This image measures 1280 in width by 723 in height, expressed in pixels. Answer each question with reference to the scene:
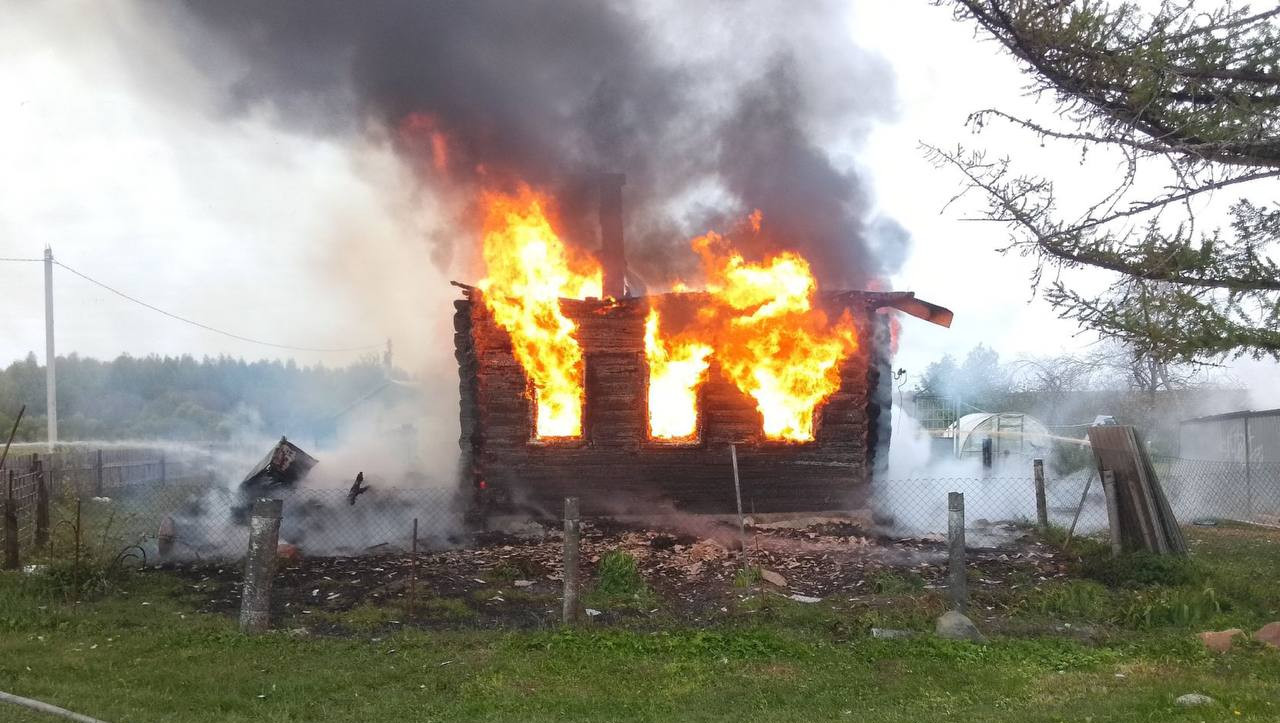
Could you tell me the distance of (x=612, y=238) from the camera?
16.8m

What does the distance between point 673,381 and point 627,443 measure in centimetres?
128

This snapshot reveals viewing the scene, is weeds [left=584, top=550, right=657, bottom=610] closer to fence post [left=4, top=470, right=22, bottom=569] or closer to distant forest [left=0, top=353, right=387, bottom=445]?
fence post [left=4, top=470, right=22, bottom=569]

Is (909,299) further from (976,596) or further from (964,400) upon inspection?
(964,400)

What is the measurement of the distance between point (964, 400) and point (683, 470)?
126 feet

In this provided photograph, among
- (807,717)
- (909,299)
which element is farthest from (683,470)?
(807,717)

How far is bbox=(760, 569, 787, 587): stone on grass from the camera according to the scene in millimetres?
9844

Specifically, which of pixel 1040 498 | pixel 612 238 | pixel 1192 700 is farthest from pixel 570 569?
pixel 612 238

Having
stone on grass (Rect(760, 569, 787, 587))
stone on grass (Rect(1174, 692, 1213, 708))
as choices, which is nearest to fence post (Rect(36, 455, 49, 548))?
Answer: stone on grass (Rect(760, 569, 787, 587))

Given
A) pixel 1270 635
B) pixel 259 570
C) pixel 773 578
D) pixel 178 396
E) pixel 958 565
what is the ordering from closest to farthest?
pixel 1270 635
pixel 259 570
pixel 958 565
pixel 773 578
pixel 178 396

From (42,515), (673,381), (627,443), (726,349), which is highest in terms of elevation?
(726,349)

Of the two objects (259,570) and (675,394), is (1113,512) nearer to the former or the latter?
(675,394)

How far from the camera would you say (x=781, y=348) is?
571 inches

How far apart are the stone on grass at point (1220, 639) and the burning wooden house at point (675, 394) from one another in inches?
303

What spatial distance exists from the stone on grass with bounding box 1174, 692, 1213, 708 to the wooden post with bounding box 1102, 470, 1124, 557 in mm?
4763
